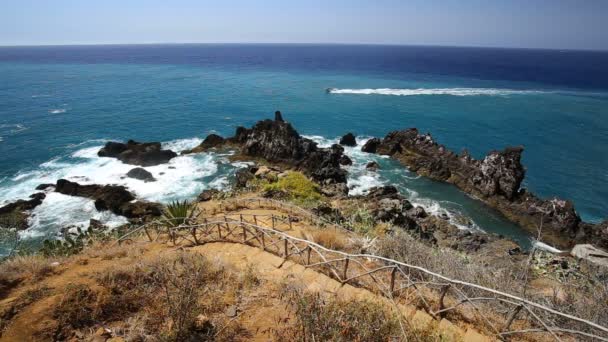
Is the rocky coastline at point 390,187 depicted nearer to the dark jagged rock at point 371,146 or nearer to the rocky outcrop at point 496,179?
the rocky outcrop at point 496,179

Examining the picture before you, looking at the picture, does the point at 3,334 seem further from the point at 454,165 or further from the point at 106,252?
the point at 454,165

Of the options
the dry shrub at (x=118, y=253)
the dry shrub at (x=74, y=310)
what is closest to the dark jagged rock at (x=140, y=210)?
the dry shrub at (x=118, y=253)

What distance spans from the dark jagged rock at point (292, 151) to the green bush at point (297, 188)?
16.1 feet

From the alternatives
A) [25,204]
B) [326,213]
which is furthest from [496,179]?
[25,204]

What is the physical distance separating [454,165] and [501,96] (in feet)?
173

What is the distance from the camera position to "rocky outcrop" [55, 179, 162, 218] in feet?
82.3

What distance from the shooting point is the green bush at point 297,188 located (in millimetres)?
23406

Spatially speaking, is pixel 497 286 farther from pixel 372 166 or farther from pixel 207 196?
pixel 372 166

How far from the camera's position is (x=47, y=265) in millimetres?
8305

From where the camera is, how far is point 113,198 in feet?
85.8

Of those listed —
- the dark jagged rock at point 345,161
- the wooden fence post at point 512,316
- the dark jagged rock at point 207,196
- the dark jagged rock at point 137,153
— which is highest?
the wooden fence post at point 512,316

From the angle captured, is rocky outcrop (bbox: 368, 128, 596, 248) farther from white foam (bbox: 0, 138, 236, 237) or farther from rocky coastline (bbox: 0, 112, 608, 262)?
white foam (bbox: 0, 138, 236, 237)

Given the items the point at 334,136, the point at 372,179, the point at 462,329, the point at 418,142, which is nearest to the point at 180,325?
the point at 462,329

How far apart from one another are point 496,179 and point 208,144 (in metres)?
33.2
